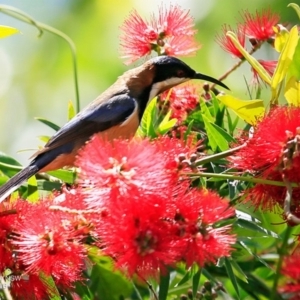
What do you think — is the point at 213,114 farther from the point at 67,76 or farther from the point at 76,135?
the point at 67,76

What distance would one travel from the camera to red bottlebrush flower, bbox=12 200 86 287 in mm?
1413

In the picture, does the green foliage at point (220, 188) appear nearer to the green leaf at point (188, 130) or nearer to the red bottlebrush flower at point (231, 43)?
the green leaf at point (188, 130)

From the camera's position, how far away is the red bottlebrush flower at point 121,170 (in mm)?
1299

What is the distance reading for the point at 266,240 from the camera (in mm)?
2189

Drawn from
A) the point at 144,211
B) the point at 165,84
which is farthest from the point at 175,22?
the point at 144,211

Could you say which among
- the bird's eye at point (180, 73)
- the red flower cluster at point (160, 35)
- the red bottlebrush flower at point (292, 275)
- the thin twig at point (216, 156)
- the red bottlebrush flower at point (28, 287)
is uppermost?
the red flower cluster at point (160, 35)

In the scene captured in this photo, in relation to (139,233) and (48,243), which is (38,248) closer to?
(48,243)

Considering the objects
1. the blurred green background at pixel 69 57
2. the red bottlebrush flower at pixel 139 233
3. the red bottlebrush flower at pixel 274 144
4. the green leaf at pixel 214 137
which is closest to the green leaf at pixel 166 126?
the green leaf at pixel 214 137

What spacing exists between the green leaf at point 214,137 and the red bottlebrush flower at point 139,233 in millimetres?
446

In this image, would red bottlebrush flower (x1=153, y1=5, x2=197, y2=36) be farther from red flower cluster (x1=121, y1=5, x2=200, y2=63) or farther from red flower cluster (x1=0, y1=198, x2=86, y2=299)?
red flower cluster (x1=0, y1=198, x2=86, y2=299)

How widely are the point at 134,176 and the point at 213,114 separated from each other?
658 millimetres

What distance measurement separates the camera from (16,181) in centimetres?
186

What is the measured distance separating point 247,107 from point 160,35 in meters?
0.54

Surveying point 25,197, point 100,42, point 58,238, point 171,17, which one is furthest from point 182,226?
point 100,42
